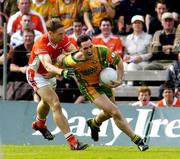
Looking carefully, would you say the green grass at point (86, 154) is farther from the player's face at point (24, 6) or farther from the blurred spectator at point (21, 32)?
the player's face at point (24, 6)

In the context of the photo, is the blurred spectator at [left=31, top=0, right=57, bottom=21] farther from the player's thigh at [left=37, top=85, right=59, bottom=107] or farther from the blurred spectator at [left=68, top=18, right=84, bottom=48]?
the player's thigh at [left=37, top=85, right=59, bottom=107]

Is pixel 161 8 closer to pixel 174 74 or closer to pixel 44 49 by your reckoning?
pixel 174 74

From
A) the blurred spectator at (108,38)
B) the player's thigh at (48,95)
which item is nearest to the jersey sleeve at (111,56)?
the player's thigh at (48,95)

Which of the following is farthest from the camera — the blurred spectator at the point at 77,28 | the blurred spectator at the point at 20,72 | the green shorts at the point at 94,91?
the blurred spectator at the point at 77,28

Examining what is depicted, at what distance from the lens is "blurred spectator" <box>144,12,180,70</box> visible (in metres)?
20.3

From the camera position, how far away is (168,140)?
60.1 ft

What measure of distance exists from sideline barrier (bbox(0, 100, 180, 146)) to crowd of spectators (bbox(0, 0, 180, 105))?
128 cm

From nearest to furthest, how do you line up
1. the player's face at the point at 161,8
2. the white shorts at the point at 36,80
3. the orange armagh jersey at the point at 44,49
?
1. the orange armagh jersey at the point at 44,49
2. the white shorts at the point at 36,80
3. the player's face at the point at 161,8

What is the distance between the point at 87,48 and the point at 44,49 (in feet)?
3.16

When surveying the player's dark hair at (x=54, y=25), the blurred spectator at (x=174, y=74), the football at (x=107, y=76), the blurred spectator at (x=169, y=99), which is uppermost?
the player's dark hair at (x=54, y=25)

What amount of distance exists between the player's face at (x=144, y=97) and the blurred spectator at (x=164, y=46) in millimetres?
1364

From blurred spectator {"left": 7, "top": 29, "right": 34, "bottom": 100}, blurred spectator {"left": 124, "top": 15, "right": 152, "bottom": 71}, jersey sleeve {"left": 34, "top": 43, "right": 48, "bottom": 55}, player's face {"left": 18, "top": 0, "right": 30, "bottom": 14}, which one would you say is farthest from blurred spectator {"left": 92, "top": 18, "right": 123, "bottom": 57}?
jersey sleeve {"left": 34, "top": 43, "right": 48, "bottom": 55}

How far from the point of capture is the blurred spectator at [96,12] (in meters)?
21.4

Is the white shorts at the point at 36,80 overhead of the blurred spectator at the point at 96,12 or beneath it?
beneath
